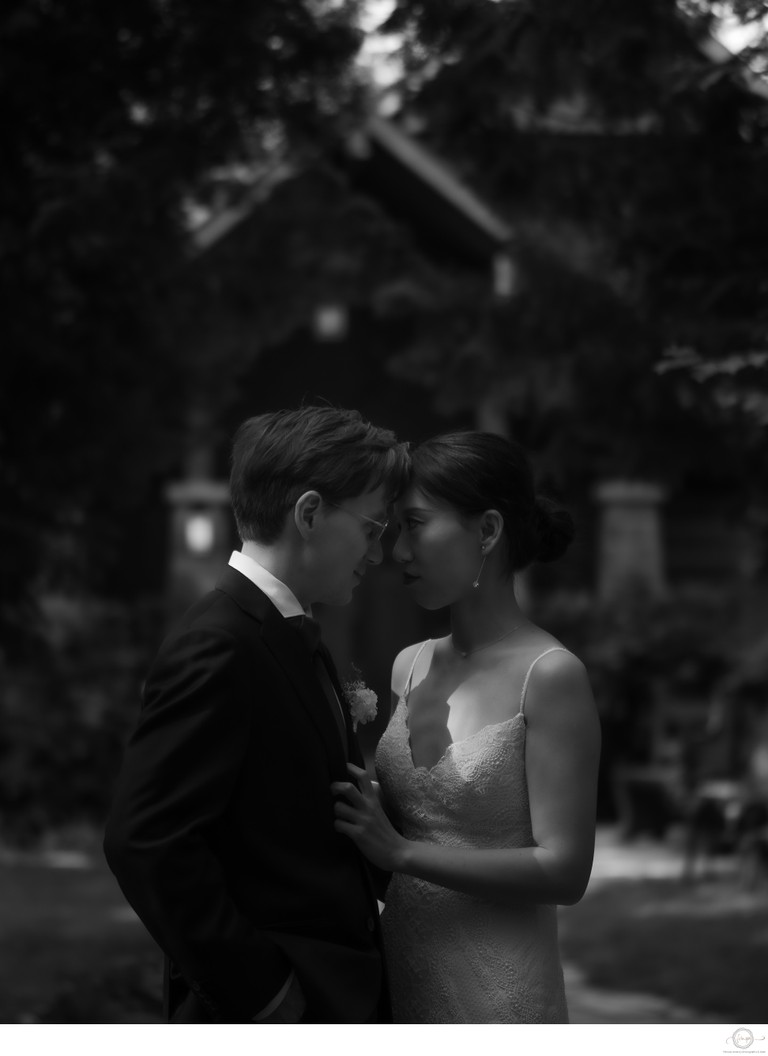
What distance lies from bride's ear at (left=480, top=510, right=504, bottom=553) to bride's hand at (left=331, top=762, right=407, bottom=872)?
56cm

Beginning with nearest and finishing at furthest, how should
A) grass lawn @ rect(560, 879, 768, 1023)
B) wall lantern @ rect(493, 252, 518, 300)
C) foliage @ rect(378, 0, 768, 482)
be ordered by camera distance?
1. foliage @ rect(378, 0, 768, 482)
2. wall lantern @ rect(493, 252, 518, 300)
3. grass lawn @ rect(560, 879, 768, 1023)

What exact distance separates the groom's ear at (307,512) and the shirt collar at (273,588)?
3.9 inches

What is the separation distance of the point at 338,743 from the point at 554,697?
453mm

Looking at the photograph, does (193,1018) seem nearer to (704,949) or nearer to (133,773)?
(133,773)

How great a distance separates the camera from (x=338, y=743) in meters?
2.52

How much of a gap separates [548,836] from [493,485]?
27.4 inches

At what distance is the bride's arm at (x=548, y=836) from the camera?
2.62 m

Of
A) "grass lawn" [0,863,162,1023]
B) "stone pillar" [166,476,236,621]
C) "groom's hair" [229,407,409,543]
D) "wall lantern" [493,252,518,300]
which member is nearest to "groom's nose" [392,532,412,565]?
"groom's hair" [229,407,409,543]

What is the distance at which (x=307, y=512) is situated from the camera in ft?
8.31

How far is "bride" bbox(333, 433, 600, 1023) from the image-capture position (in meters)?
2.65

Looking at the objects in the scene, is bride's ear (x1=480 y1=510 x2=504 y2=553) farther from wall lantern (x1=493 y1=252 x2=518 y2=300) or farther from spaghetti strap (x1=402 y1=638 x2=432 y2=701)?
wall lantern (x1=493 y1=252 x2=518 y2=300)

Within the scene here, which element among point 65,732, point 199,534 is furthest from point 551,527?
point 199,534

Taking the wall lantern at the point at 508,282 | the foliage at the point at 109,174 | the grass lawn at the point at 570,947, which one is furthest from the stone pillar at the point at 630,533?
the foliage at the point at 109,174
